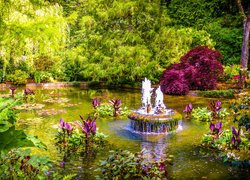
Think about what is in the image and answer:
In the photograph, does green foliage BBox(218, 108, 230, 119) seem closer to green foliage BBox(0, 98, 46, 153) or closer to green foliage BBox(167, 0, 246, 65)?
green foliage BBox(0, 98, 46, 153)

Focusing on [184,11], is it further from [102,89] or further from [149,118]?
[149,118]

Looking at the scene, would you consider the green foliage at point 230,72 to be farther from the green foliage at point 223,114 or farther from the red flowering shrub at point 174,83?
the green foliage at point 223,114

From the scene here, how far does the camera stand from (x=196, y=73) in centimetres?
1964

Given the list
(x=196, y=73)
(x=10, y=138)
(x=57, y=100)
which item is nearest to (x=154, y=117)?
(x=57, y=100)

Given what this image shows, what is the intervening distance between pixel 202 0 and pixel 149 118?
18.9m

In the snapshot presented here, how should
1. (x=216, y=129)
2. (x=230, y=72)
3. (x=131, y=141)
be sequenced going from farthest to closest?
1. (x=230, y=72)
2. (x=131, y=141)
3. (x=216, y=129)

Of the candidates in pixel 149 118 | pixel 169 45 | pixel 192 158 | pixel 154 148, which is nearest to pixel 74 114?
pixel 149 118

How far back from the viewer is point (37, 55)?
2359cm

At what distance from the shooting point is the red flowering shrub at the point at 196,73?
1931 cm

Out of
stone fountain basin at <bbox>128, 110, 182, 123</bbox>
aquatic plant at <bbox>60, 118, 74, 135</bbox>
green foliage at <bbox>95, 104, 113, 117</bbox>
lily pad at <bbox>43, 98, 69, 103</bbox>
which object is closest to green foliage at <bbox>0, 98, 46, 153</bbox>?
aquatic plant at <bbox>60, 118, 74, 135</bbox>

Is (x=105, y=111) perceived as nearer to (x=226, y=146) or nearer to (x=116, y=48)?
(x=226, y=146)

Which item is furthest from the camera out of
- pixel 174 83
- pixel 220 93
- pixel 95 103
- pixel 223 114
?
pixel 174 83

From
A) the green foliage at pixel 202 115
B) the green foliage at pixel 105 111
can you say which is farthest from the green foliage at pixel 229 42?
the green foliage at pixel 105 111

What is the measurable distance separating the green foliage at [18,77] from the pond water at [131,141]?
591 cm
